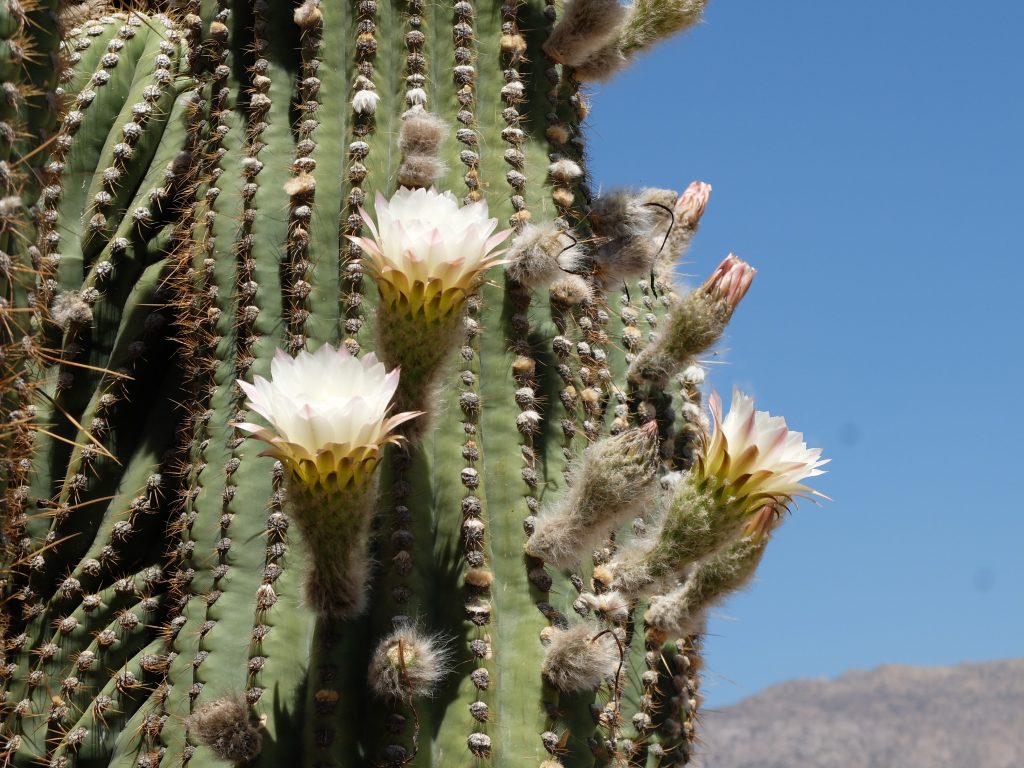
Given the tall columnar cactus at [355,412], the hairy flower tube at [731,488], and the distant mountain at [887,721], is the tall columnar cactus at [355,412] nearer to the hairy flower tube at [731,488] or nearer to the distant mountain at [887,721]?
the hairy flower tube at [731,488]

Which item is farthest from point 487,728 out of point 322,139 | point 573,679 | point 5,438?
point 322,139

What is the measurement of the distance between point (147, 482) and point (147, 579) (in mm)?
231

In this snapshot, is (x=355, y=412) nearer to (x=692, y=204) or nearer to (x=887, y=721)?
(x=692, y=204)

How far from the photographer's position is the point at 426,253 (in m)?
2.31

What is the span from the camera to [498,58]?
288 cm

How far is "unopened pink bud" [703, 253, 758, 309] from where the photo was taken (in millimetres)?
3133

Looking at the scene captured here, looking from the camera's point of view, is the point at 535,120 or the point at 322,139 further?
the point at 535,120

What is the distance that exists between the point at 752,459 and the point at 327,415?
918 millimetres

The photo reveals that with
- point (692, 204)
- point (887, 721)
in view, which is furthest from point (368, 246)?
point (887, 721)

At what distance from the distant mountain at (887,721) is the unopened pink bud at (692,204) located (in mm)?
53497

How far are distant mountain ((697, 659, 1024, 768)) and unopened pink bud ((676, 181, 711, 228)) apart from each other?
53.5 m

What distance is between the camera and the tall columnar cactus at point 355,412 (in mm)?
2248

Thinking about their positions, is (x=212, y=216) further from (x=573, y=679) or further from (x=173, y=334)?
(x=573, y=679)

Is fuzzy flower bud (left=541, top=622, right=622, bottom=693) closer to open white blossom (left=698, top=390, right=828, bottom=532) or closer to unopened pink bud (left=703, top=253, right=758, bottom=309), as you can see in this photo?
open white blossom (left=698, top=390, right=828, bottom=532)
